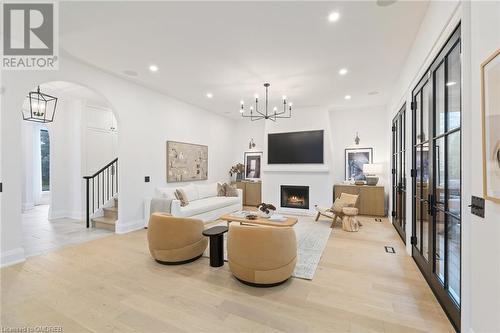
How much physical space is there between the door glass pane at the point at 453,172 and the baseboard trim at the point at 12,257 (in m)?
5.24

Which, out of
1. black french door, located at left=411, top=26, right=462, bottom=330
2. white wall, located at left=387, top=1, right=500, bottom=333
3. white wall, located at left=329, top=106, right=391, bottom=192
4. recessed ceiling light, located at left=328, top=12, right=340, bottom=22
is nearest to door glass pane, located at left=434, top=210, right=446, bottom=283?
black french door, located at left=411, top=26, right=462, bottom=330

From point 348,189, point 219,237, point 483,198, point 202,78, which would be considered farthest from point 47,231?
point 348,189

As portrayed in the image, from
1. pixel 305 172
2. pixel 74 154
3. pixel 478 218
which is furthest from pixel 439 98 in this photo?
pixel 74 154

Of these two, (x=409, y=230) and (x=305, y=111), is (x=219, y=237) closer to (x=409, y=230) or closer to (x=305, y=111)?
(x=409, y=230)

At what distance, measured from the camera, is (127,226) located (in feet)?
15.3

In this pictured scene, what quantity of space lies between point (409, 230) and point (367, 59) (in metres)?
2.78

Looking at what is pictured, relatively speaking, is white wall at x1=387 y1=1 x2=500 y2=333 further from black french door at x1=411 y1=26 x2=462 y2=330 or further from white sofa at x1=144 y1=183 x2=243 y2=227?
white sofa at x1=144 y1=183 x2=243 y2=227

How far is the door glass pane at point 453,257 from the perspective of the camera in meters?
2.02

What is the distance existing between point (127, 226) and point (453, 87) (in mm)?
5421

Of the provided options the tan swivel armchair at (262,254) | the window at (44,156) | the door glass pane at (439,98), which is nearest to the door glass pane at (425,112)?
the door glass pane at (439,98)

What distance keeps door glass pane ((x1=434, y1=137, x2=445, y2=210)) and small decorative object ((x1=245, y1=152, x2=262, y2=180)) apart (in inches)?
237

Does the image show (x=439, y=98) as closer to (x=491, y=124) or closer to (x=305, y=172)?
(x=491, y=124)

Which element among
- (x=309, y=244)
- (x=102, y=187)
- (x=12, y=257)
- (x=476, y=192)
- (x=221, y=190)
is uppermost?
(x=476, y=192)

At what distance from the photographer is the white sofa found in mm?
4850
